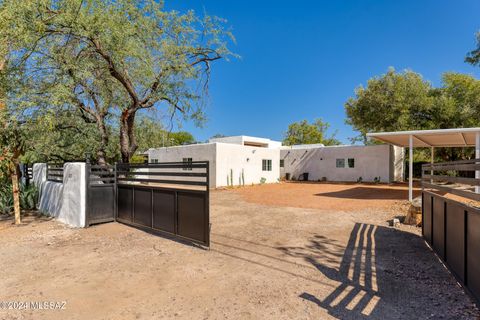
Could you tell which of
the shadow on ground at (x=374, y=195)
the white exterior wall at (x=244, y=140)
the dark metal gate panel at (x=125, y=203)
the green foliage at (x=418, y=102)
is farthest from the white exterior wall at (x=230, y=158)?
the dark metal gate panel at (x=125, y=203)

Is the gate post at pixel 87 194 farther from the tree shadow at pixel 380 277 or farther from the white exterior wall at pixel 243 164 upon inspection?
the white exterior wall at pixel 243 164

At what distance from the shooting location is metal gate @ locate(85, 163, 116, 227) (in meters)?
6.54

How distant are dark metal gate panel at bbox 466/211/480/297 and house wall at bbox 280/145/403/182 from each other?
16634 millimetres

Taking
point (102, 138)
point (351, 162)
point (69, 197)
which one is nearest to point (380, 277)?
point (69, 197)

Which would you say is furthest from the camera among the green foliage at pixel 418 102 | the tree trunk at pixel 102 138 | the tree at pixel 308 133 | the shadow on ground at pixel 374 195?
the tree at pixel 308 133

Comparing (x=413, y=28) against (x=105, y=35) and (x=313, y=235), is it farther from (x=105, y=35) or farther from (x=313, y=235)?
(x=105, y=35)

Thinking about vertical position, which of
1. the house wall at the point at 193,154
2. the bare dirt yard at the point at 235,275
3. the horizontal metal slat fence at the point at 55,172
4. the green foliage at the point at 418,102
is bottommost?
the bare dirt yard at the point at 235,275

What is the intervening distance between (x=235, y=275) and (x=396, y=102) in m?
17.1

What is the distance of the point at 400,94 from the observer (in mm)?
16703

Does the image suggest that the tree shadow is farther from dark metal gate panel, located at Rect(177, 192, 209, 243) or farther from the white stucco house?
the white stucco house

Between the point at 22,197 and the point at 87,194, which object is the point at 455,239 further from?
the point at 22,197

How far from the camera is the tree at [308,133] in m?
43.4

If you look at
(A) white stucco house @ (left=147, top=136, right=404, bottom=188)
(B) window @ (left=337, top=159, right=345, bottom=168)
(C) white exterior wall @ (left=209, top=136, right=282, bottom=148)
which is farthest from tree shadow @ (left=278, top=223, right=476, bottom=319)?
(C) white exterior wall @ (left=209, top=136, right=282, bottom=148)

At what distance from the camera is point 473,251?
2.81 m
